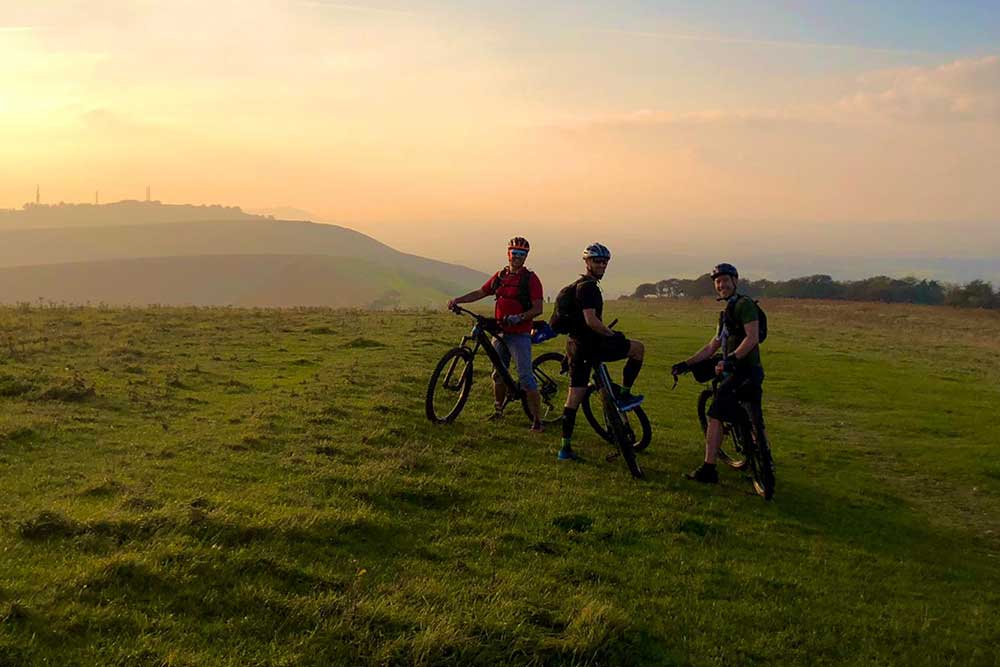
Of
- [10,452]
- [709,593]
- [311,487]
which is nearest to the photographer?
[709,593]

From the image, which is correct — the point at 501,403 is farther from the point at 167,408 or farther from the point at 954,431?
the point at 954,431

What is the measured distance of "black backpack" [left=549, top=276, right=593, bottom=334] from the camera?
9695 millimetres

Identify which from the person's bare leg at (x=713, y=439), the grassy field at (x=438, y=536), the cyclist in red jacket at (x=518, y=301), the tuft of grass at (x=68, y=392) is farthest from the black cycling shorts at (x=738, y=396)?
the tuft of grass at (x=68, y=392)

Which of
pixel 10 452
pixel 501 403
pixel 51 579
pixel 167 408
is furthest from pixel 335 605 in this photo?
pixel 167 408

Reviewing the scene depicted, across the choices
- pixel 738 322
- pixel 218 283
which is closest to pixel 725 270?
pixel 738 322

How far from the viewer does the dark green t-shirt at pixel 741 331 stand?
29.4 ft

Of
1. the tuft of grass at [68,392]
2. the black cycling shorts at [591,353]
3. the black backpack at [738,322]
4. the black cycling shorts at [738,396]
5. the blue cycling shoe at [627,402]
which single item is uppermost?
the black backpack at [738,322]

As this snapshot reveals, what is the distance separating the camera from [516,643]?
474cm

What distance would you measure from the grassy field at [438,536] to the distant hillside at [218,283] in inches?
4430

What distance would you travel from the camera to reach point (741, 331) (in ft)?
30.2

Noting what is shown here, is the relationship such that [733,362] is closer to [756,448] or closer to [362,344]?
[756,448]

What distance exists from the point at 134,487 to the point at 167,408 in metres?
5.15

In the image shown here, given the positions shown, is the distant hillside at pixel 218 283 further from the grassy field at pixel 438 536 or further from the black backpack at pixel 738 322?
the black backpack at pixel 738 322

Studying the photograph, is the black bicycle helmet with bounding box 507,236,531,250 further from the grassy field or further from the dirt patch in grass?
the dirt patch in grass
